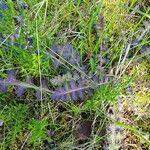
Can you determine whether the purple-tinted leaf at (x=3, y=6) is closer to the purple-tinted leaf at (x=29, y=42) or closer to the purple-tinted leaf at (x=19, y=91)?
the purple-tinted leaf at (x=29, y=42)

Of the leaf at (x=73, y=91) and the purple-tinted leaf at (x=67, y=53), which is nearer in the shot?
the leaf at (x=73, y=91)

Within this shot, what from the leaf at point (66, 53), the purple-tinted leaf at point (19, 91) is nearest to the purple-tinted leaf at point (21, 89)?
the purple-tinted leaf at point (19, 91)

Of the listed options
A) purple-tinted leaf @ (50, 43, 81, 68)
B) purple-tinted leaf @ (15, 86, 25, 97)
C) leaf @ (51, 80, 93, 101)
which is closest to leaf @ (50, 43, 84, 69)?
purple-tinted leaf @ (50, 43, 81, 68)

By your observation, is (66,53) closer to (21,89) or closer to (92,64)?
(92,64)

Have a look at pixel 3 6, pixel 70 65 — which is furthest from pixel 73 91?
pixel 3 6

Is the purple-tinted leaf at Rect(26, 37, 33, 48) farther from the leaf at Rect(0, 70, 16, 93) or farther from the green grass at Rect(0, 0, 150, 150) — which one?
the leaf at Rect(0, 70, 16, 93)

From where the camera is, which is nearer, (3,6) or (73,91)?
(73,91)

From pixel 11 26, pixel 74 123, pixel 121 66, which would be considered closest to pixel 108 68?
pixel 121 66

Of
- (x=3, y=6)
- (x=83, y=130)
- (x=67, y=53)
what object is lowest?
(x=83, y=130)
